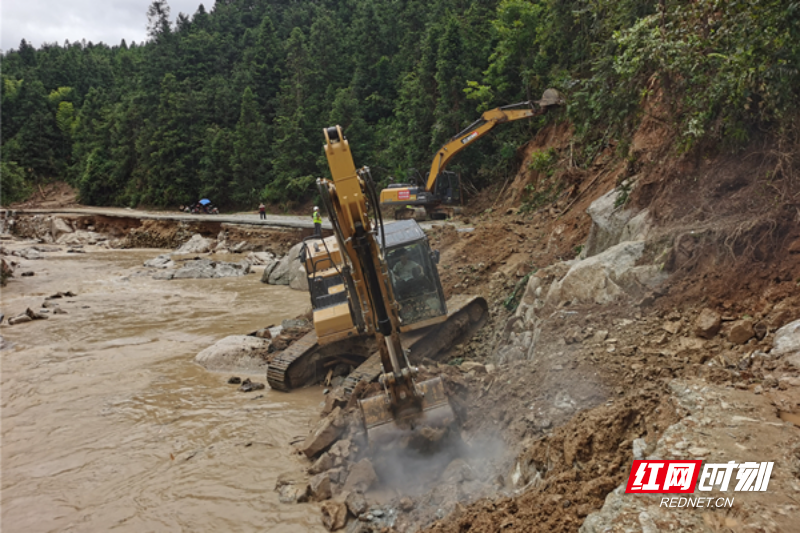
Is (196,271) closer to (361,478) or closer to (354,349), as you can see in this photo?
(354,349)

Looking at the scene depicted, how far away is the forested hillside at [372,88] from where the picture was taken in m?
6.94

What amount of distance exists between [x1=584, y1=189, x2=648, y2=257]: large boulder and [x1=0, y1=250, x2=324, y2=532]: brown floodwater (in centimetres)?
587

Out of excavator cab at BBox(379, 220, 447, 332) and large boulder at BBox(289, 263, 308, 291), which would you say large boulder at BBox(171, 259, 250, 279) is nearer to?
large boulder at BBox(289, 263, 308, 291)

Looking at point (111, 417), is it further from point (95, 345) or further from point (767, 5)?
point (767, 5)

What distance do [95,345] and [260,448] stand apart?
8.05 meters

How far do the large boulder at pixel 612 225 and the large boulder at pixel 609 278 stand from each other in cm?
62

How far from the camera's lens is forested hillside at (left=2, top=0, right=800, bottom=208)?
22.8ft

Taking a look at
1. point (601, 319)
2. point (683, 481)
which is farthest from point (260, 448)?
point (683, 481)

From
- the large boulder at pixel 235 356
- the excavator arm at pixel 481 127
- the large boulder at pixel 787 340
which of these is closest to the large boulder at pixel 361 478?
the large boulder at pixel 787 340

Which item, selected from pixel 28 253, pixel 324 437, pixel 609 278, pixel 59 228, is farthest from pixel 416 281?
pixel 59 228

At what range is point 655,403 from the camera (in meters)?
4.55

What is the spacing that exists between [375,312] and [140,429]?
5186 mm

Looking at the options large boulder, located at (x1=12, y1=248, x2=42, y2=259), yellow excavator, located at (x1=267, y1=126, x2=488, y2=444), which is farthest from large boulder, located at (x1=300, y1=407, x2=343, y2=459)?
large boulder, located at (x1=12, y1=248, x2=42, y2=259)

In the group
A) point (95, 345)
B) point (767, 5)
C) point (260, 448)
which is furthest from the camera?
point (95, 345)
